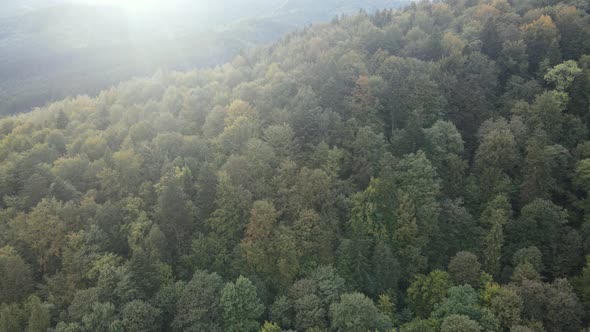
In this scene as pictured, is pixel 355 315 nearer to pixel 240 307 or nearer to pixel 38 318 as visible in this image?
pixel 240 307

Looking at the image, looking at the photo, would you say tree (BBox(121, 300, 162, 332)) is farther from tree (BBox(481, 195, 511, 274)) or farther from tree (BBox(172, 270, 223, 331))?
tree (BBox(481, 195, 511, 274))

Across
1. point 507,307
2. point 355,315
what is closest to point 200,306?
point 355,315

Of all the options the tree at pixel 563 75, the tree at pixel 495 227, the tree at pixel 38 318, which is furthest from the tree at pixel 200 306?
the tree at pixel 563 75

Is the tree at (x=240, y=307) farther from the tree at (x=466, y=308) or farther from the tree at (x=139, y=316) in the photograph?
the tree at (x=466, y=308)

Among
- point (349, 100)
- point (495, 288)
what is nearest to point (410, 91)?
point (349, 100)

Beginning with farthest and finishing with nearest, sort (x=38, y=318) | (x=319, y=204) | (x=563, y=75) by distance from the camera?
(x=563, y=75)
(x=319, y=204)
(x=38, y=318)
